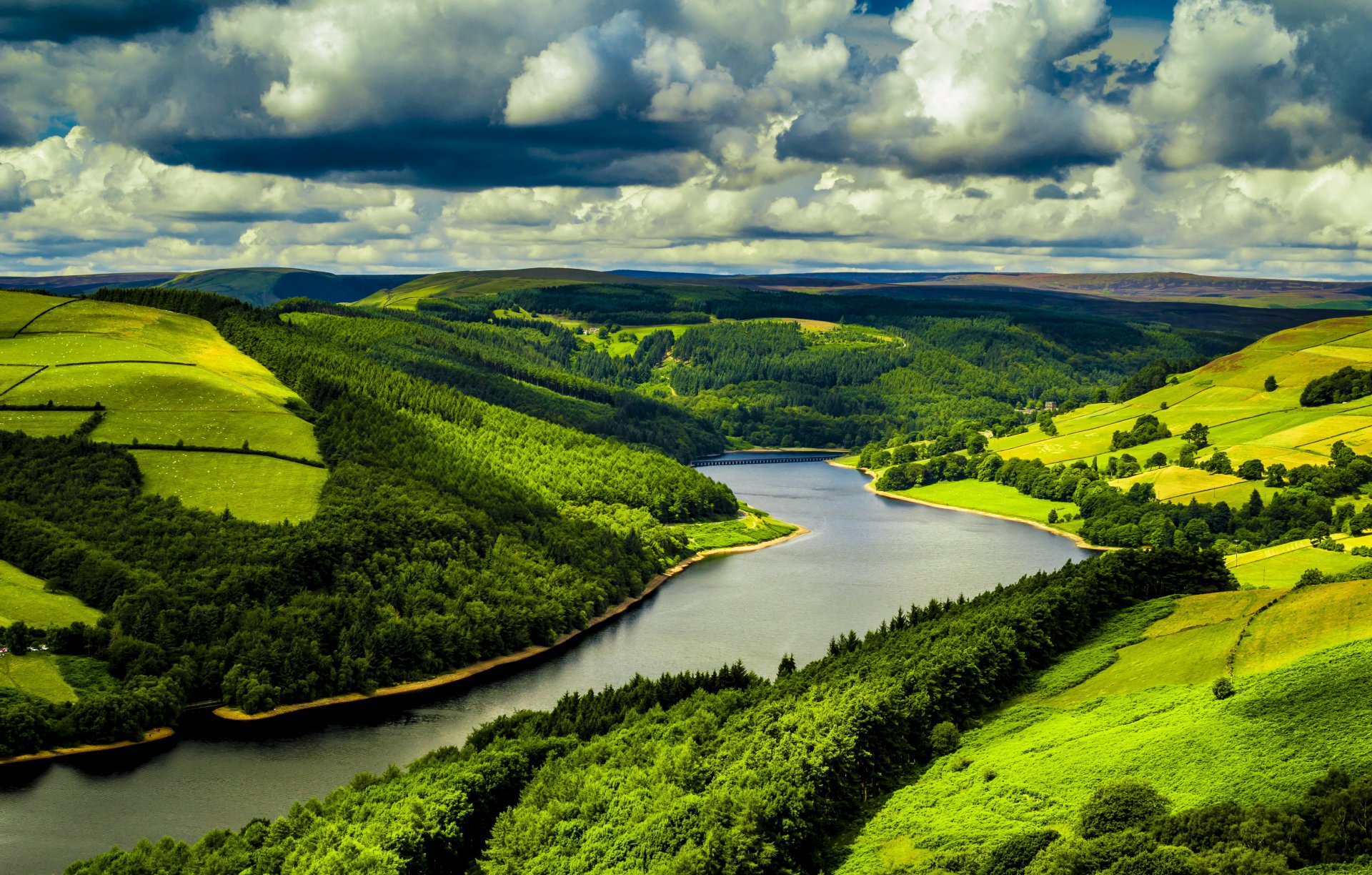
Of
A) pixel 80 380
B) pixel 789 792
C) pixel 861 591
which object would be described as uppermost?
pixel 80 380

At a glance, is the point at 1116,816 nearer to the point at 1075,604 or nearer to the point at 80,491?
the point at 1075,604

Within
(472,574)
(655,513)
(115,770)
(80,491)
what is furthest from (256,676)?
(655,513)

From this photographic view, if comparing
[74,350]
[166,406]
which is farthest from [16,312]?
[166,406]

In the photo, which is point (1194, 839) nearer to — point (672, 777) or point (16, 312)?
point (672, 777)

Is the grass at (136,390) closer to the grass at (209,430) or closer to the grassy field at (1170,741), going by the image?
the grass at (209,430)

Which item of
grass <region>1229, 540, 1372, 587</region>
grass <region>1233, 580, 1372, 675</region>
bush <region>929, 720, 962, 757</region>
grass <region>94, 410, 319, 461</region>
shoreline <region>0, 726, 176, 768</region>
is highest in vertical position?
→ grass <region>94, 410, 319, 461</region>

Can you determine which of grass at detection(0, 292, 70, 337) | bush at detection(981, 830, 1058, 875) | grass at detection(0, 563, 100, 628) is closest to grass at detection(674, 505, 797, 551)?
grass at detection(0, 563, 100, 628)

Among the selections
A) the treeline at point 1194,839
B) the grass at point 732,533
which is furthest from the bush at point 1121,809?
the grass at point 732,533

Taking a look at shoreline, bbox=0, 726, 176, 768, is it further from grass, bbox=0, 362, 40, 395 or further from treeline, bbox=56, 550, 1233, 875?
grass, bbox=0, 362, 40, 395
